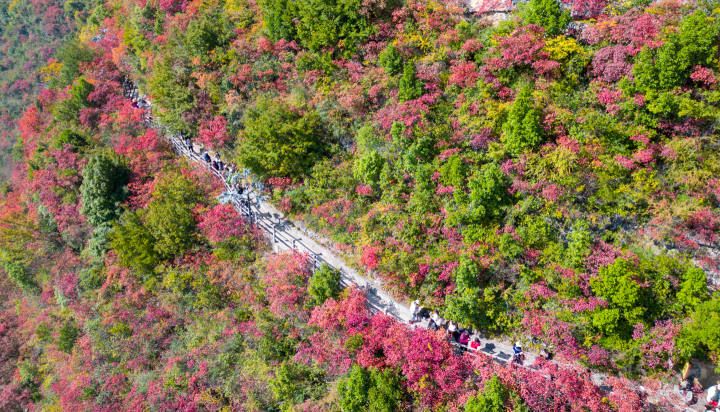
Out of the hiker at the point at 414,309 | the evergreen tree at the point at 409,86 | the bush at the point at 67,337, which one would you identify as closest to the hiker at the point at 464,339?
the hiker at the point at 414,309

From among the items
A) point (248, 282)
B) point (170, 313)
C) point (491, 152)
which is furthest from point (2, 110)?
point (491, 152)

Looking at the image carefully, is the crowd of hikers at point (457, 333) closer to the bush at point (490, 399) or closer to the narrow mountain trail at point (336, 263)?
the narrow mountain trail at point (336, 263)

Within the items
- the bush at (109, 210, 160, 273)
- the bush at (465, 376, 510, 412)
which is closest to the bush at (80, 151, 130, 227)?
the bush at (109, 210, 160, 273)

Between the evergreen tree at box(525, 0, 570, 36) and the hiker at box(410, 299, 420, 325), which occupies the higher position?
the evergreen tree at box(525, 0, 570, 36)

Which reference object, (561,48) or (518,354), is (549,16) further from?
(518,354)

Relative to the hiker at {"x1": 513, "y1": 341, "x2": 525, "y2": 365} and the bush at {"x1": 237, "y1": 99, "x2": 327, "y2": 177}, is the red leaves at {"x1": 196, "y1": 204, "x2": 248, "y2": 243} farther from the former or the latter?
the hiker at {"x1": 513, "y1": 341, "x2": 525, "y2": 365}
